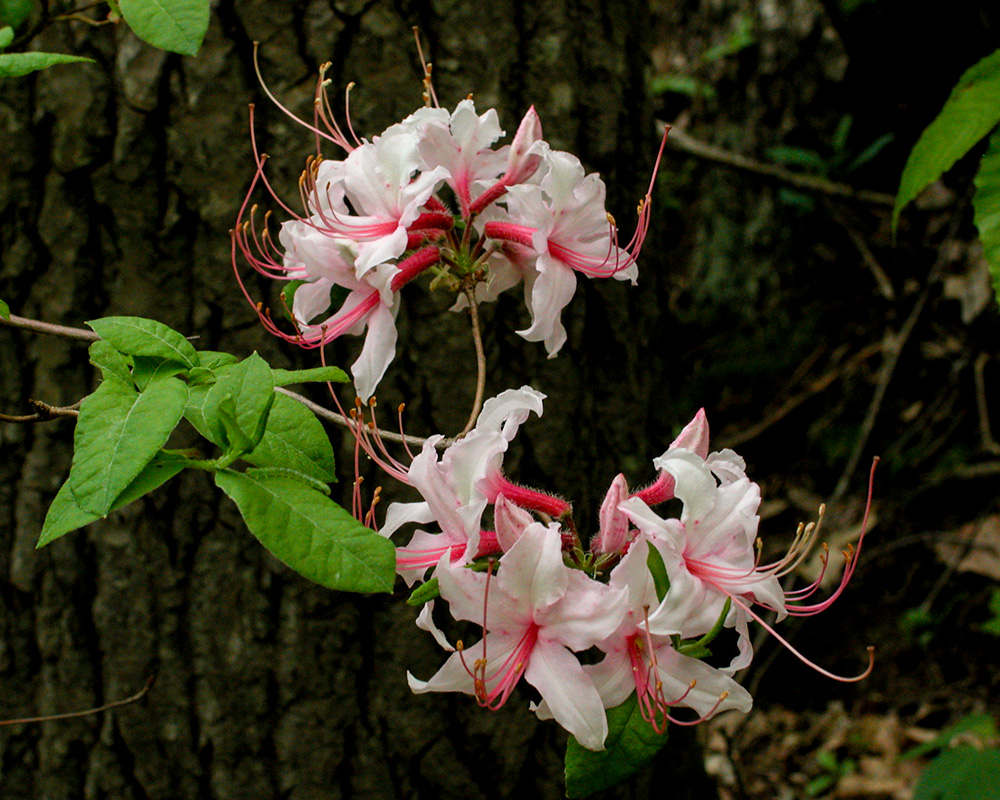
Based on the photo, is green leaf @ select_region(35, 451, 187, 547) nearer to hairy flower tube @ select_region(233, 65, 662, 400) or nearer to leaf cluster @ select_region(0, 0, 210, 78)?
hairy flower tube @ select_region(233, 65, 662, 400)

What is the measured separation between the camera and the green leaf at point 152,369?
2.08 feet

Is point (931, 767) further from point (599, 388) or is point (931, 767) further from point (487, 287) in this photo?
point (487, 287)

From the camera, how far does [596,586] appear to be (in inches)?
23.9

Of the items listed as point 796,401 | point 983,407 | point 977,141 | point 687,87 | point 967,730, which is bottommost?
point 967,730

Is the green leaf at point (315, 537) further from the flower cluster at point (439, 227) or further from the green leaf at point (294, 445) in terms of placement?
the flower cluster at point (439, 227)

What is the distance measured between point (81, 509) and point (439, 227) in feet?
1.28

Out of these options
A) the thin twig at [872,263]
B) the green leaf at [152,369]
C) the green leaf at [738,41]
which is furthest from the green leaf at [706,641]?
the green leaf at [738,41]

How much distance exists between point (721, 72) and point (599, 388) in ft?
7.19

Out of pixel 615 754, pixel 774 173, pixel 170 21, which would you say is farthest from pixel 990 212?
pixel 774 173

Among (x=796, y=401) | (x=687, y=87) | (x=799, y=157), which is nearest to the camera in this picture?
(x=799, y=157)

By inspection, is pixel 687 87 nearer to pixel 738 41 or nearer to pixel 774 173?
pixel 738 41

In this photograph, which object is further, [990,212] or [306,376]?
[990,212]

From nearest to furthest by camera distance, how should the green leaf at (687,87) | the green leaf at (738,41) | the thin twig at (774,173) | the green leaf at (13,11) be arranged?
the green leaf at (13,11) → the thin twig at (774,173) → the green leaf at (738,41) → the green leaf at (687,87)

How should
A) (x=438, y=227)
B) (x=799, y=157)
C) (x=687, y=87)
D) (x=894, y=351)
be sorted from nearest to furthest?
1. (x=438, y=227)
2. (x=894, y=351)
3. (x=799, y=157)
4. (x=687, y=87)
